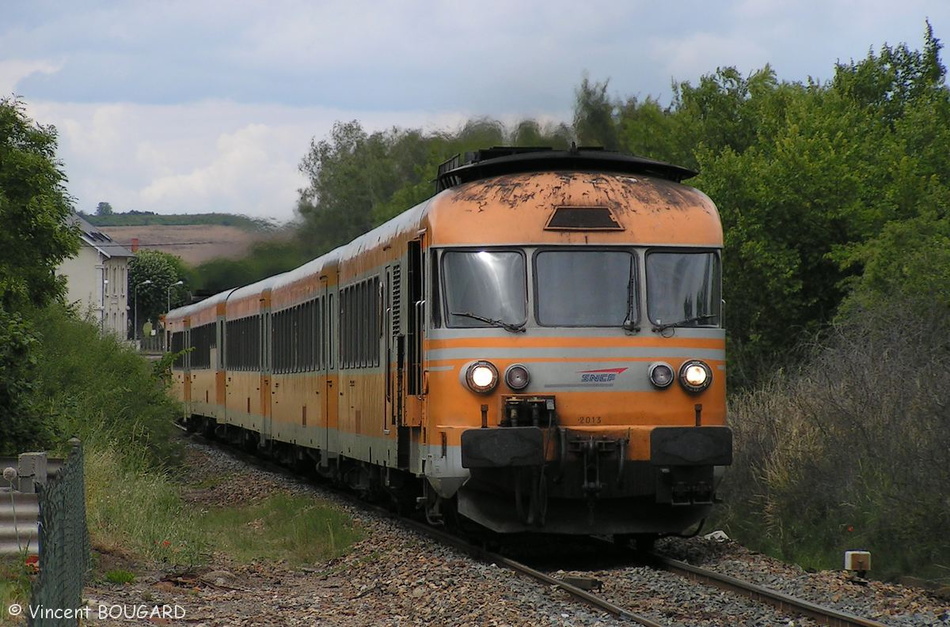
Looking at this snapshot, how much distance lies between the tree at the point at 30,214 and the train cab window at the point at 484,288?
1428cm

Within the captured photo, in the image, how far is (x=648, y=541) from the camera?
494 inches

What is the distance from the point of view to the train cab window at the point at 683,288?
11773 millimetres

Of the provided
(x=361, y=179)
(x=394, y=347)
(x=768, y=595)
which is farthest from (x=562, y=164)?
(x=361, y=179)

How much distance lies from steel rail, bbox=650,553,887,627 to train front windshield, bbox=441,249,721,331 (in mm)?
1910

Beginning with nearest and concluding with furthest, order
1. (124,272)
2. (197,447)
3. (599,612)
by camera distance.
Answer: (599,612) → (197,447) → (124,272)

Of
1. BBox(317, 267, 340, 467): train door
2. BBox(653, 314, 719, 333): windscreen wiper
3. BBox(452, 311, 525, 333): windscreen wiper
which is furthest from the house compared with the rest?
BBox(653, 314, 719, 333): windscreen wiper

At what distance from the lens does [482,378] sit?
37.3 feet

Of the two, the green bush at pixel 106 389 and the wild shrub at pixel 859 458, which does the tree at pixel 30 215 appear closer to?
the green bush at pixel 106 389

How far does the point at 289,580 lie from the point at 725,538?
3.93 meters

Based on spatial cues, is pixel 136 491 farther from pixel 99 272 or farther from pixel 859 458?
pixel 99 272

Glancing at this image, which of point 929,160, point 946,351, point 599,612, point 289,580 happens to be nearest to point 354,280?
point 289,580

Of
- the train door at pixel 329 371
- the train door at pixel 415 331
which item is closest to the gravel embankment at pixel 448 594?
the train door at pixel 415 331

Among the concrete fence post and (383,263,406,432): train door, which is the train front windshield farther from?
the concrete fence post

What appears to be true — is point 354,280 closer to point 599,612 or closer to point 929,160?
point 599,612
